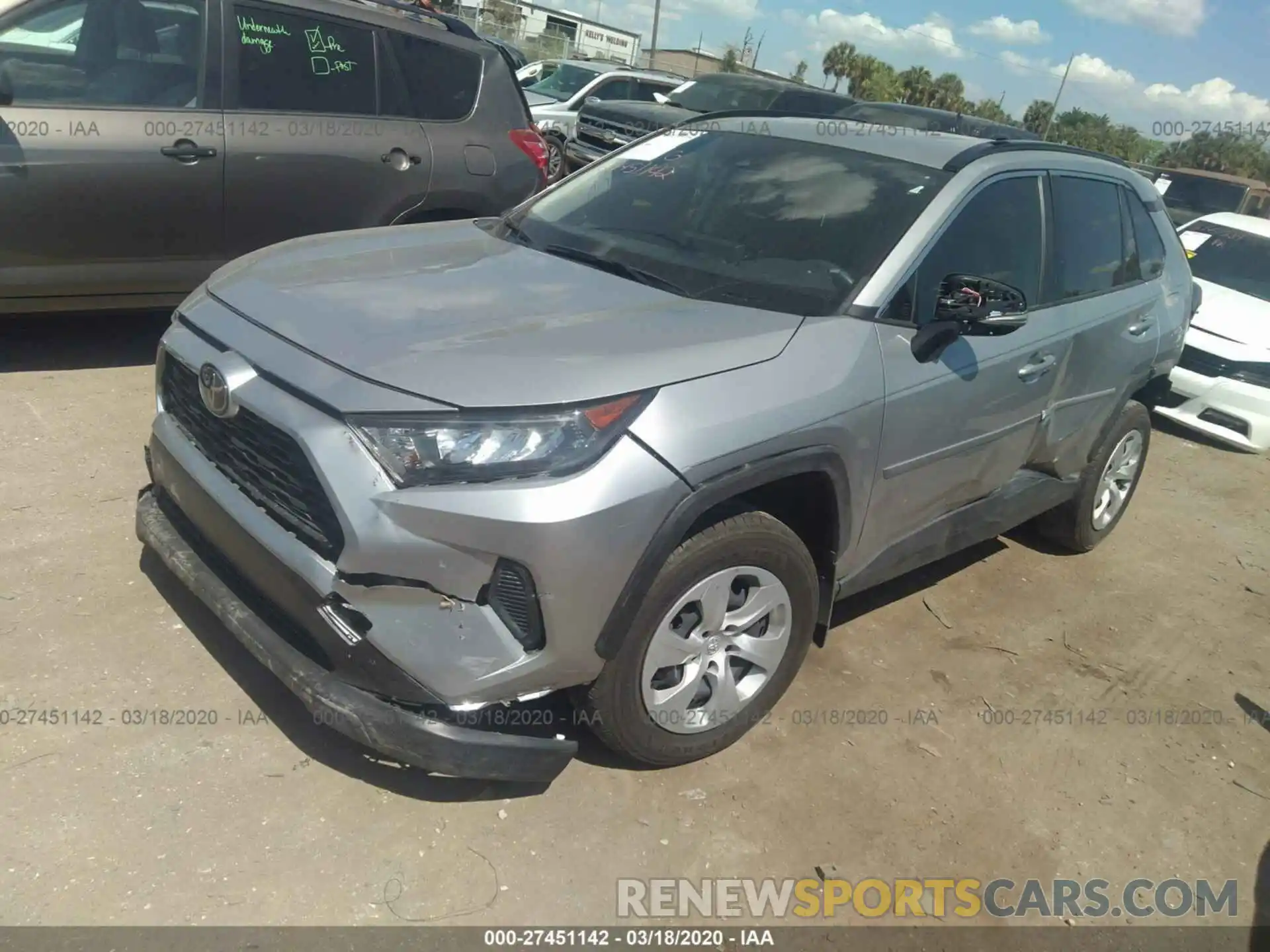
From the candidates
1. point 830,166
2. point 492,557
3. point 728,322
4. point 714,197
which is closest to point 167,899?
point 492,557

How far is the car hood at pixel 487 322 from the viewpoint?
2.39 metres

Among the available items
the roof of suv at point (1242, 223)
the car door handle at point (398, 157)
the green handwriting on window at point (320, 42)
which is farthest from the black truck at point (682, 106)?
the green handwriting on window at point (320, 42)

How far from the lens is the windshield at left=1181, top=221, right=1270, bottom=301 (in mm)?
8227

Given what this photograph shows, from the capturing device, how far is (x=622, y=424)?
2377 millimetres

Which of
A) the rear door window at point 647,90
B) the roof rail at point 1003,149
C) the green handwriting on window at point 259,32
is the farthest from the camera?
the rear door window at point 647,90

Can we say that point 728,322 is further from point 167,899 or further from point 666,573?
point 167,899

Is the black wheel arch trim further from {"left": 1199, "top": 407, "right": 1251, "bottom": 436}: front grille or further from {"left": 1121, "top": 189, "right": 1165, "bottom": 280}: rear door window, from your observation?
{"left": 1199, "top": 407, "right": 1251, "bottom": 436}: front grille

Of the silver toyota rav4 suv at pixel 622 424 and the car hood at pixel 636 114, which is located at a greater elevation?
the car hood at pixel 636 114

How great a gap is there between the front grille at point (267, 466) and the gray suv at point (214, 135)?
228 cm

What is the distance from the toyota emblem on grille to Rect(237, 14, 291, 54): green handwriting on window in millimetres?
3121

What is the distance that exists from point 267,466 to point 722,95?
12.2 meters

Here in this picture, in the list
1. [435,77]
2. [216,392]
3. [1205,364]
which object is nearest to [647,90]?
[1205,364]

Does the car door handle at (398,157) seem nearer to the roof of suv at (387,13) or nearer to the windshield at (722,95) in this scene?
the roof of suv at (387,13)

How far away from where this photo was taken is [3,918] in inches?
85.8
